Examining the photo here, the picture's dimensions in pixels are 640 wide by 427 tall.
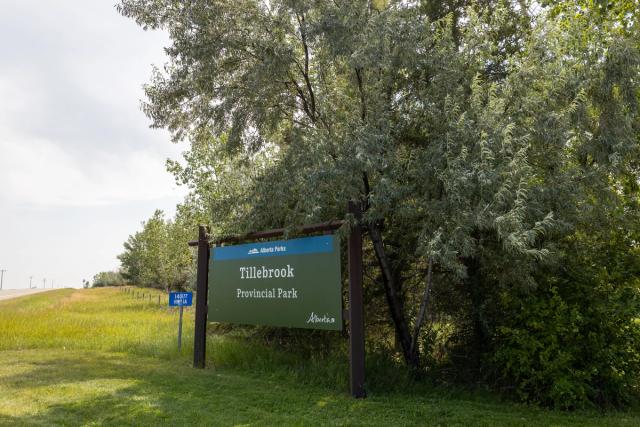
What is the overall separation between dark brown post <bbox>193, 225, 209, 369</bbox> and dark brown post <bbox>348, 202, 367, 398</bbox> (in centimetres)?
370

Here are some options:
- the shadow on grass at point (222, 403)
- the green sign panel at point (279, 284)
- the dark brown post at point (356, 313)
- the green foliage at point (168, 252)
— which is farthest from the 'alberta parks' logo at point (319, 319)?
the green foliage at point (168, 252)

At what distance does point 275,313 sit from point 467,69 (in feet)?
16.0

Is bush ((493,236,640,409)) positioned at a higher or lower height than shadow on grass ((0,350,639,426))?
higher

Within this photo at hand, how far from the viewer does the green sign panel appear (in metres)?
7.57

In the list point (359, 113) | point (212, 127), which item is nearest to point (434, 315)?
point (359, 113)

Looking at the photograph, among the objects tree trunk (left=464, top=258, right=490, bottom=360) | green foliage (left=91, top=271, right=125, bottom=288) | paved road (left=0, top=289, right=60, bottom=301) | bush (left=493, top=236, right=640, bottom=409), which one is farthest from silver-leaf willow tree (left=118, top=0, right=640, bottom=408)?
green foliage (left=91, top=271, right=125, bottom=288)

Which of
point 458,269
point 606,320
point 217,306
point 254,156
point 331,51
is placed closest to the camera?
point 458,269

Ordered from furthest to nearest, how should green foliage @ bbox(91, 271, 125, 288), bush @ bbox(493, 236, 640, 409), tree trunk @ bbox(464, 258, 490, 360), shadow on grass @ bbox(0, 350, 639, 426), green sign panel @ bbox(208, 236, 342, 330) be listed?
green foliage @ bbox(91, 271, 125, 288) → tree trunk @ bbox(464, 258, 490, 360) → green sign panel @ bbox(208, 236, 342, 330) → bush @ bbox(493, 236, 640, 409) → shadow on grass @ bbox(0, 350, 639, 426)

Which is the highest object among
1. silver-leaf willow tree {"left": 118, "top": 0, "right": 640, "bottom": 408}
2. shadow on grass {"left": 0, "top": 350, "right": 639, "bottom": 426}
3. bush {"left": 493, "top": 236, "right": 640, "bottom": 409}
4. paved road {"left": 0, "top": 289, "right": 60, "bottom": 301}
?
silver-leaf willow tree {"left": 118, "top": 0, "right": 640, "bottom": 408}

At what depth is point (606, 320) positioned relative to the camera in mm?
6637

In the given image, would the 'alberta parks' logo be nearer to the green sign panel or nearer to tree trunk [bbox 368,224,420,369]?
the green sign panel

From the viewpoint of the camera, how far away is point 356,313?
7133 millimetres

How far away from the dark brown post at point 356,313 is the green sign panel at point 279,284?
0.28 m

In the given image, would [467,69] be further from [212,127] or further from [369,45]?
[212,127]
